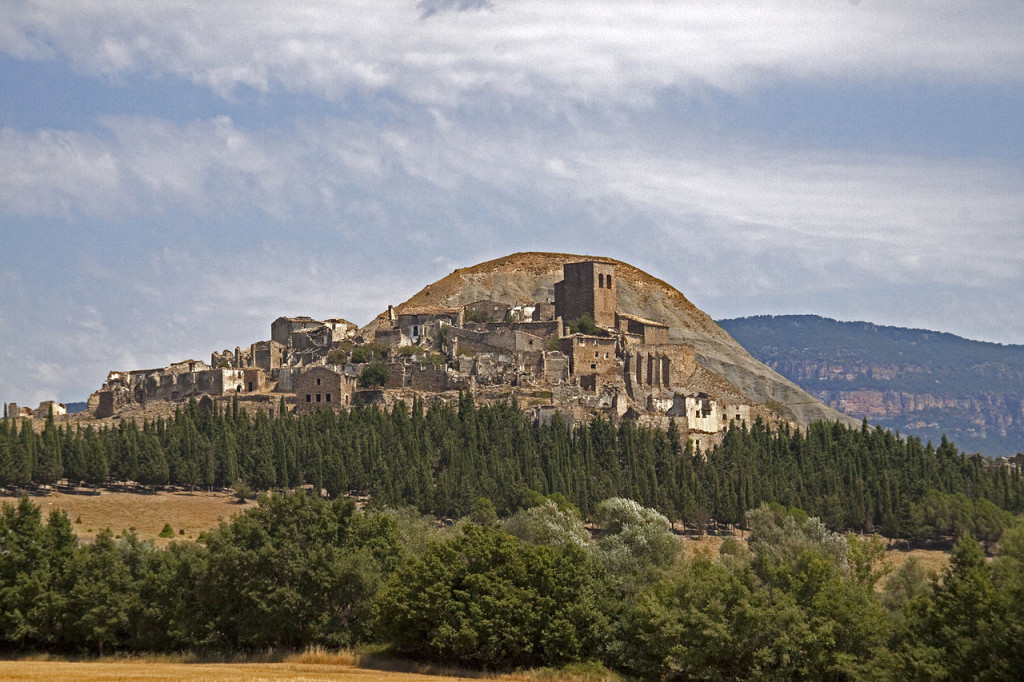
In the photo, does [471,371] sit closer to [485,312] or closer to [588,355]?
[588,355]

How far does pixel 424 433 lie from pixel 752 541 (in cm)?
2570

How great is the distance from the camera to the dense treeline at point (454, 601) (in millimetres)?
45188

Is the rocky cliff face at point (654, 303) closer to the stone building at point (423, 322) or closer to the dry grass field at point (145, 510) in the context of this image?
the stone building at point (423, 322)

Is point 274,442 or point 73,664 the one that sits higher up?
point 274,442

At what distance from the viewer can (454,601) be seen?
4812 centimetres

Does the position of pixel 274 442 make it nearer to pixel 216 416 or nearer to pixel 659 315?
pixel 216 416

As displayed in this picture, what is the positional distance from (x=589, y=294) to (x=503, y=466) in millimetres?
33739

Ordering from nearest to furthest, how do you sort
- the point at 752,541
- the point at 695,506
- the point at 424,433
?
the point at 752,541, the point at 695,506, the point at 424,433

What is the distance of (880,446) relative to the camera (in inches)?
3829

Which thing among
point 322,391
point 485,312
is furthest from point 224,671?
point 485,312

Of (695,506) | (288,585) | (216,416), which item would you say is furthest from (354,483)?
(288,585)

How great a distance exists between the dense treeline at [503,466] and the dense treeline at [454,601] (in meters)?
27.3

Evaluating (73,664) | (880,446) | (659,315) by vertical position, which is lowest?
(73,664)

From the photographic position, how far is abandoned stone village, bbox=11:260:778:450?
99.4m
